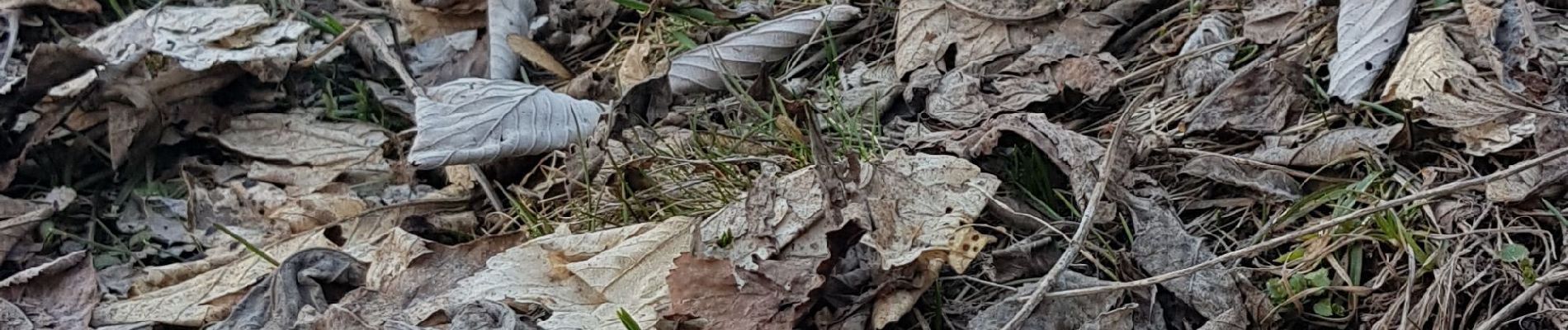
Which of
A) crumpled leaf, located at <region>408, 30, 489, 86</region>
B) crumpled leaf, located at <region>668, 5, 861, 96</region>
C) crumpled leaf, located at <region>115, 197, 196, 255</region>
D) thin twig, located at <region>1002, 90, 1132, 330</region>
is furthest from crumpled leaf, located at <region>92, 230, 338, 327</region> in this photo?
thin twig, located at <region>1002, 90, 1132, 330</region>

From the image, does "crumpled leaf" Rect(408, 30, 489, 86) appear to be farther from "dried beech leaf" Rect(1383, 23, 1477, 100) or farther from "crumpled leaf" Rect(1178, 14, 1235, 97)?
"dried beech leaf" Rect(1383, 23, 1477, 100)

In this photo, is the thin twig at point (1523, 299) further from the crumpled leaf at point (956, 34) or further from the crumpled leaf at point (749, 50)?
the crumpled leaf at point (749, 50)

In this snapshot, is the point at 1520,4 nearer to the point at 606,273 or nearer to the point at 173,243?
the point at 606,273

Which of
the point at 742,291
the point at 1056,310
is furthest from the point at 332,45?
the point at 1056,310

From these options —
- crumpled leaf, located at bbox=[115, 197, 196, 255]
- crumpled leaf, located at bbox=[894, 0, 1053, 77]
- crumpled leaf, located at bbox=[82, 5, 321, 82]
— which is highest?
crumpled leaf, located at bbox=[894, 0, 1053, 77]

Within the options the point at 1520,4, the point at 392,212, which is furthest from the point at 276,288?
the point at 1520,4

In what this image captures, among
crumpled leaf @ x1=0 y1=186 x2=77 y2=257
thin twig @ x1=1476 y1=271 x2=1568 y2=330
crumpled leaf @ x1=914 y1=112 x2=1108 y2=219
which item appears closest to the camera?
thin twig @ x1=1476 y1=271 x2=1568 y2=330
